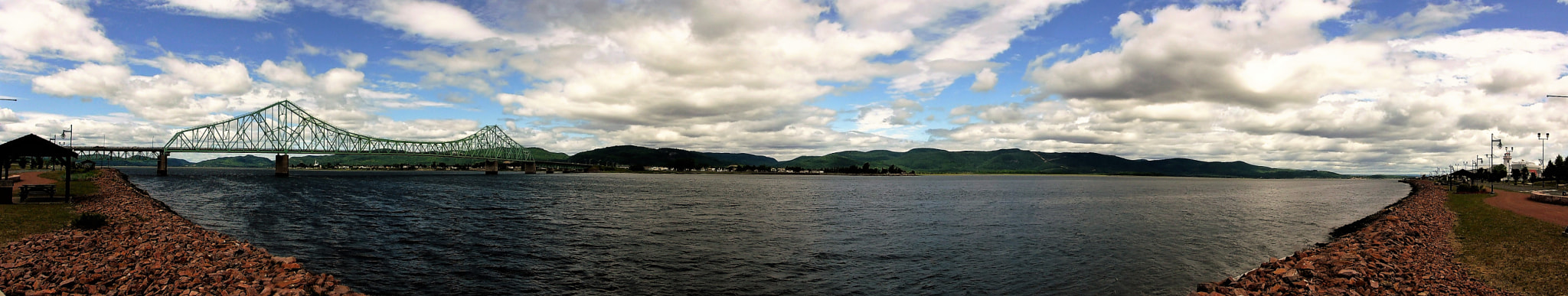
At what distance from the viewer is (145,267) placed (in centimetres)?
1750

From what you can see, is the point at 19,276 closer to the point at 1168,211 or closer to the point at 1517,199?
the point at 1168,211

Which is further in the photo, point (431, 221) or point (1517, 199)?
point (1517, 199)

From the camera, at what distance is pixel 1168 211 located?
60219 mm

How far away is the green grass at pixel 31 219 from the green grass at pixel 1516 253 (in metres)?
41.7

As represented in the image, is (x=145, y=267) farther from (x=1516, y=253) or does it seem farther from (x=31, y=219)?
(x=1516, y=253)

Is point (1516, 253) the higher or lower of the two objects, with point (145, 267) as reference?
higher

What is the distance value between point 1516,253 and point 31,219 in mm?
51895

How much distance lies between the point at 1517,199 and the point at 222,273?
84.2 m

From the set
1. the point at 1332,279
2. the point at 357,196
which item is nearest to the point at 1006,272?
the point at 1332,279

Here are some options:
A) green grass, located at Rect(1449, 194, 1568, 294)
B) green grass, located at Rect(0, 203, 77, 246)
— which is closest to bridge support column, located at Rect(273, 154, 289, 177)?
green grass, located at Rect(0, 203, 77, 246)

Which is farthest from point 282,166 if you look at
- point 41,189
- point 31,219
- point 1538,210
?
point 1538,210

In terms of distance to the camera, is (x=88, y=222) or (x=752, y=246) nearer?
(x=88, y=222)

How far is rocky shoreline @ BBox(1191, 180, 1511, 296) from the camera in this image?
17.3 m

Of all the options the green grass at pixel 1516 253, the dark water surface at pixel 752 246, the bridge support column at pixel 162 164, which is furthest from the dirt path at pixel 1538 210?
the bridge support column at pixel 162 164
